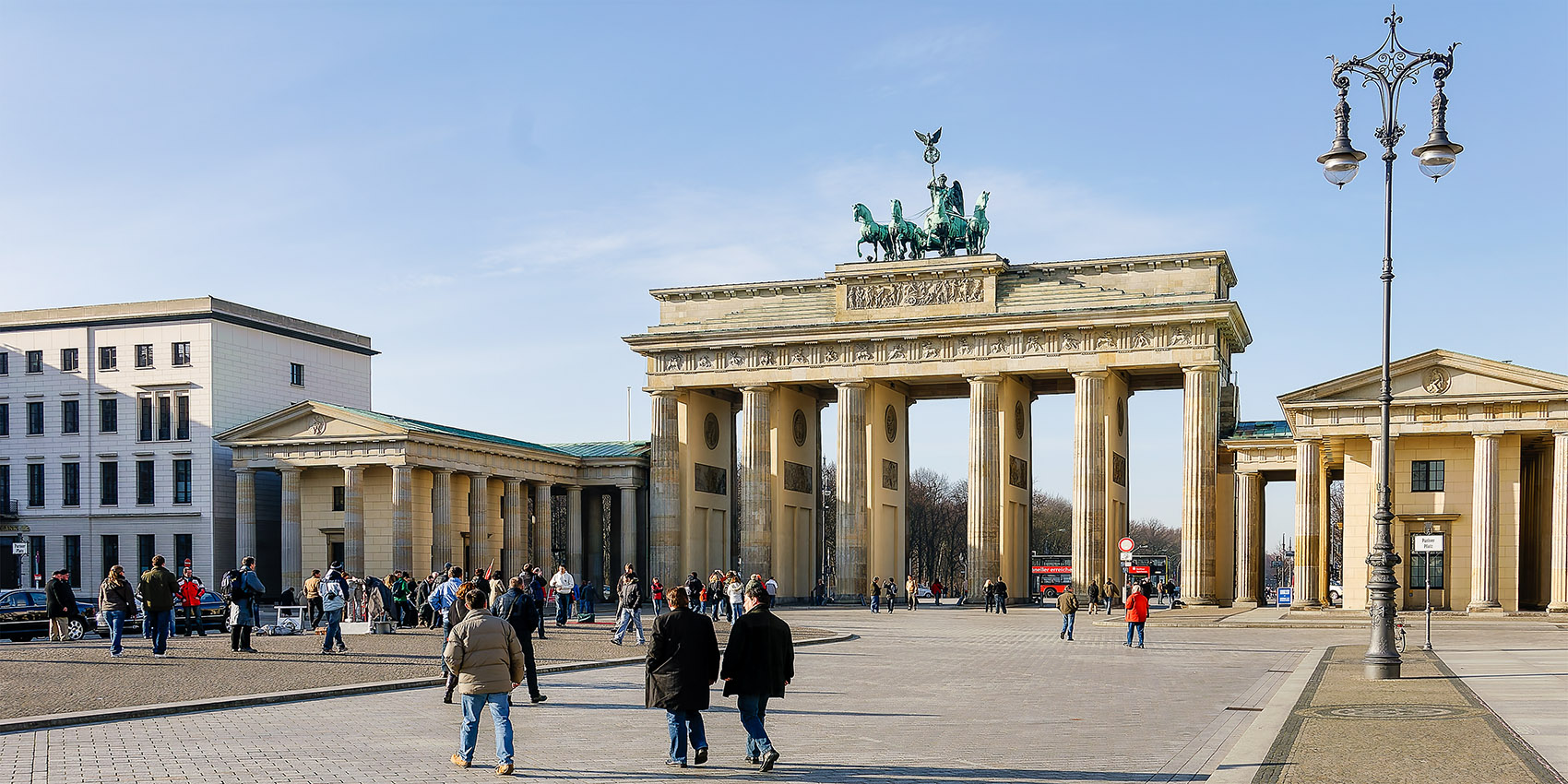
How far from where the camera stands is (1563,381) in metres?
48.9

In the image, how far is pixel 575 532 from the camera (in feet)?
261

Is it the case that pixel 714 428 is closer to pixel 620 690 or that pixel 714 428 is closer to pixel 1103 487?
pixel 1103 487

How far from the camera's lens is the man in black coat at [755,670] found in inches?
570

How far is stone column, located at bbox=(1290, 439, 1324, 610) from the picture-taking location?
5434cm

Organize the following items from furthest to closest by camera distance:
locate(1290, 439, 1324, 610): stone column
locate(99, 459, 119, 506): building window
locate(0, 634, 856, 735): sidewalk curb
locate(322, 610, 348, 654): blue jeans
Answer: locate(99, 459, 119, 506): building window, locate(1290, 439, 1324, 610): stone column, locate(322, 610, 348, 654): blue jeans, locate(0, 634, 856, 735): sidewalk curb

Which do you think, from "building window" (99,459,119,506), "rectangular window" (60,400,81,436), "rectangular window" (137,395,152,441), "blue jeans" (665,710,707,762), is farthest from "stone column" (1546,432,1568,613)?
"rectangular window" (60,400,81,436)

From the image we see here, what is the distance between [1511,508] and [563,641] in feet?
108

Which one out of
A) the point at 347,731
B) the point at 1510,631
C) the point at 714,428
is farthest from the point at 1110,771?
the point at 714,428

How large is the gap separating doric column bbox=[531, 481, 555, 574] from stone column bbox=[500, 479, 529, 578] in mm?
976

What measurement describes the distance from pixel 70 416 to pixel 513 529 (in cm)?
2160

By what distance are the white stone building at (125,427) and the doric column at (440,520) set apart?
10.7 m

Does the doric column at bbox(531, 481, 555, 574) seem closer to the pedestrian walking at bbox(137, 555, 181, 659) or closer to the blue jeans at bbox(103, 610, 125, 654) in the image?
the blue jeans at bbox(103, 610, 125, 654)

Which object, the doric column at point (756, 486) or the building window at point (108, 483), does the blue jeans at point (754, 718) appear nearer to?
the doric column at point (756, 486)

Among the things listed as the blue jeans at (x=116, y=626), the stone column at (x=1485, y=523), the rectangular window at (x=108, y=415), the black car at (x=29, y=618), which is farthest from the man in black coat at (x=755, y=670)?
the rectangular window at (x=108, y=415)
